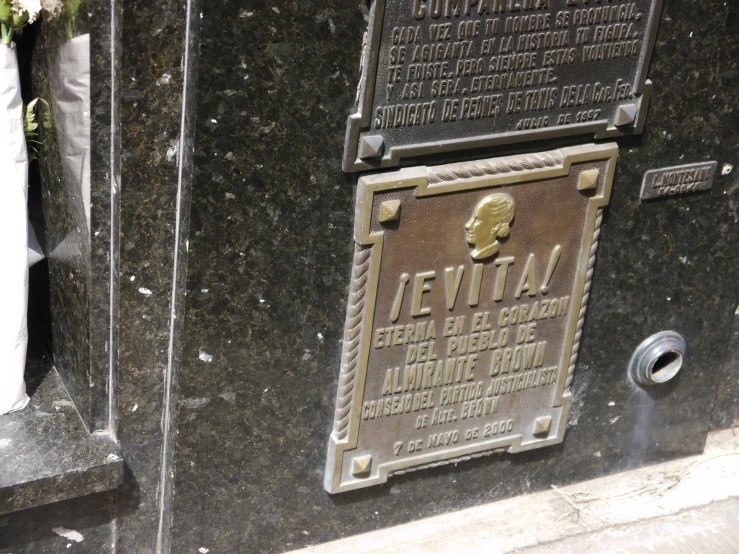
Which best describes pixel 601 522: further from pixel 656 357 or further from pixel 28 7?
pixel 28 7

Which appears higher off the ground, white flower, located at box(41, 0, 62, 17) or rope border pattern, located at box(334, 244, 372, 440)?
white flower, located at box(41, 0, 62, 17)

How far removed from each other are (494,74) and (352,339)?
83 centimetres

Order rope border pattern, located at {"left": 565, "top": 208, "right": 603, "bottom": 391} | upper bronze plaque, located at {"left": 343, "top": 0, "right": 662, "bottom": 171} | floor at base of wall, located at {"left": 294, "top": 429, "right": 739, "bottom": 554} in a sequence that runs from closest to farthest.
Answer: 1. upper bronze plaque, located at {"left": 343, "top": 0, "right": 662, "bottom": 171}
2. rope border pattern, located at {"left": 565, "top": 208, "right": 603, "bottom": 391}
3. floor at base of wall, located at {"left": 294, "top": 429, "right": 739, "bottom": 554}

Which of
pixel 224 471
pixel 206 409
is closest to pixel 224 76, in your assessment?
pixel 206 409

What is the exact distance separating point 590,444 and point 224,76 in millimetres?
1924

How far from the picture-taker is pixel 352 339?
9.59 feet

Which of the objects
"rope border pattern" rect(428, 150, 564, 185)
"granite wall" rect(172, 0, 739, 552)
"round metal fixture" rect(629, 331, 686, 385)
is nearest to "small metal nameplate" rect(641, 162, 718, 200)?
"granite wall" rect(172, 0, 739, 552)

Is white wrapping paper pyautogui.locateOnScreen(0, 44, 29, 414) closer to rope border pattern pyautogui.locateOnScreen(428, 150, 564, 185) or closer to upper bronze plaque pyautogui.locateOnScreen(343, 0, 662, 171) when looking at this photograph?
upper bronze plaque pyautogui.locateOnScreen(343, 0, 662, 171)

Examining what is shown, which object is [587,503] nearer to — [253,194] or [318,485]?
[318,485]

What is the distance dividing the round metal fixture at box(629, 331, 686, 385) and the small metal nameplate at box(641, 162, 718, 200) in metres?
0.53

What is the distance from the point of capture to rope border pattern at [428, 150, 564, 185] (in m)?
2.80

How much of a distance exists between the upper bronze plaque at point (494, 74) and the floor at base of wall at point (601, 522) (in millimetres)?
1305

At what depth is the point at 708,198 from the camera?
336 cm

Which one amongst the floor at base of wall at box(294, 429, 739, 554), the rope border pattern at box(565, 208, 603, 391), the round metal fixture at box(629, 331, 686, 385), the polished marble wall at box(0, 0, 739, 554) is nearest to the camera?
the polished marble wall at box(0, 0, 739, 554)
